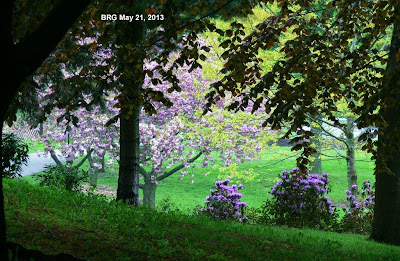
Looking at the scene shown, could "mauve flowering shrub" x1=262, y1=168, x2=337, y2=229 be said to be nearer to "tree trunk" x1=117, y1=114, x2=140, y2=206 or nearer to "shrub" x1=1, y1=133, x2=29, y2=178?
"tree trunk" x1=117, y1=114, x2=140, y2=206

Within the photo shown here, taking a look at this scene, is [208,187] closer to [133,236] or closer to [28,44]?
[133,236]

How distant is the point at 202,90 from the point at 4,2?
1520cm

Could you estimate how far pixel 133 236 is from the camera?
6.42m

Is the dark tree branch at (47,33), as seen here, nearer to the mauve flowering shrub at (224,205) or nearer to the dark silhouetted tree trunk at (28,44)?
the dark silhouetted tree trunk at (28,44)

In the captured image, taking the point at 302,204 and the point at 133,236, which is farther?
the point at 302,204

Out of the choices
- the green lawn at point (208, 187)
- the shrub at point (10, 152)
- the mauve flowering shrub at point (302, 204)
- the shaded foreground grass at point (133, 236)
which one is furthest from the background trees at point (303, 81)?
the green lawn at point (208, 187)

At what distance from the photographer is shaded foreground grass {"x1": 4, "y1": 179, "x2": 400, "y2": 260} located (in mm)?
5535

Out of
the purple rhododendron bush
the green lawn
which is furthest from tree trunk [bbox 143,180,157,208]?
the purple rhododendron bush

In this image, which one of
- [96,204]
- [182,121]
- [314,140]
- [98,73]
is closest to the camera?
[98,73]

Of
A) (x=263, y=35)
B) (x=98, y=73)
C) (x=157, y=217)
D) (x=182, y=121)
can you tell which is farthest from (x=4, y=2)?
(x=182, y=121)

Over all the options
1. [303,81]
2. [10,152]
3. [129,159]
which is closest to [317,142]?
[10,152]

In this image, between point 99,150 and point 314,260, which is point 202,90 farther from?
point 314,260

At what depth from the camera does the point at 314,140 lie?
2306 centimetres

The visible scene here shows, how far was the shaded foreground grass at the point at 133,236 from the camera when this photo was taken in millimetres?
5535
